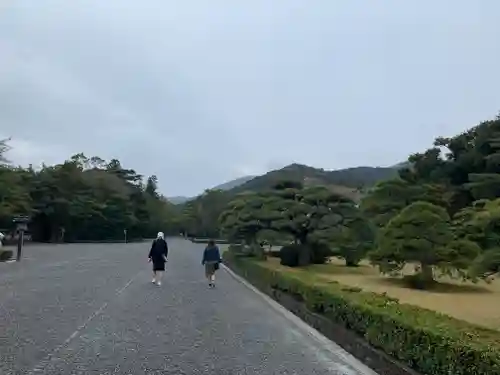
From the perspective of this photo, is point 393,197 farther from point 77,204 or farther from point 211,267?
point 77,204

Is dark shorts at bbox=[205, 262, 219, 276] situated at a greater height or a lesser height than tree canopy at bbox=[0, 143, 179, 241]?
lesser

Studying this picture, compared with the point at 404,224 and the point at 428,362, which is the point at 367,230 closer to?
the point at 404,224

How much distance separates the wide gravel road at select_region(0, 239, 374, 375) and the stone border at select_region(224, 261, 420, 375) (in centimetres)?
15

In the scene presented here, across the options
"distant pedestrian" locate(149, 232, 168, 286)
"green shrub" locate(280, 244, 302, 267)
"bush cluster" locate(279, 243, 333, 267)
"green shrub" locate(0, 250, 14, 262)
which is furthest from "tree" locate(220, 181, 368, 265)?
"green shrub" locate(0, 250, 14, 262)

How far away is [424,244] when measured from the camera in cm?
2366

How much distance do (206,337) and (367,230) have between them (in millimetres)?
20260

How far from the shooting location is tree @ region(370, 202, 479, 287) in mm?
23656

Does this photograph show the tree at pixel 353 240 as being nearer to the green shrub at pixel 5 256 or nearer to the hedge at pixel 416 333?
the green shrub at pixel 5 256

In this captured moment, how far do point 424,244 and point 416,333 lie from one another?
1828 centimetres

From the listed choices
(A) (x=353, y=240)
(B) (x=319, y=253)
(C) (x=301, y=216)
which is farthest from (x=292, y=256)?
(C) (x=301, y=216)

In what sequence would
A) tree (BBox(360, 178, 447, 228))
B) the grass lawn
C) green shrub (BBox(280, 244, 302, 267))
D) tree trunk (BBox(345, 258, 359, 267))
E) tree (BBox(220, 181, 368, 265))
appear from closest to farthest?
the grass lawn, tree (BBox(220, 181, 368, 265)), green shrub (BBox(280, 244, 302, 267)), tree trunk (BBox(345, 258, 359, 267)), tree (BBox(360, 178, 447, 228))

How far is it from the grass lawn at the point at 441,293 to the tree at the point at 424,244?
0.86 meters

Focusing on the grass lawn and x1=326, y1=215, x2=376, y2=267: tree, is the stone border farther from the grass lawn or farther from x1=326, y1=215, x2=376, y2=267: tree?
x1=326, y1=215, x2=376, y2=267: tree

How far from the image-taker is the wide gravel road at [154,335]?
273 inches
